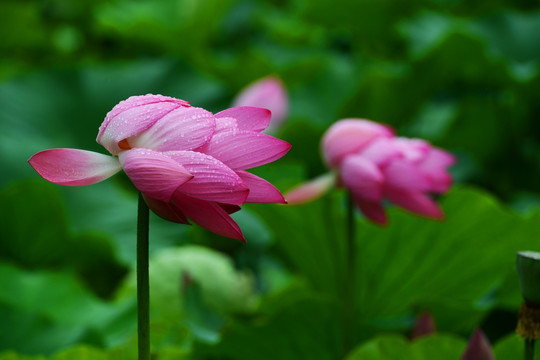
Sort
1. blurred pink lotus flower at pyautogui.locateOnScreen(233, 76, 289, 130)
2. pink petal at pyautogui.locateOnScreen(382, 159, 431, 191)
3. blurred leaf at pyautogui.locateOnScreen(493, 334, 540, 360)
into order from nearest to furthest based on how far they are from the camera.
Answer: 1. blurred leaf at pyautogui.locateOnScreen(493, 334, 540, 360)
2. pink petal at pyautogui.locateOnScreen(382, 159, 431, 191)
3. blurred pink lotus flower at pyautogui.locateOnScreen(233, 76, 289, 130)

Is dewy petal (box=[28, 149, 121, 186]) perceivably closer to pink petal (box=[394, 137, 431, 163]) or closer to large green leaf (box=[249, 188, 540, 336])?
pink petal (box=[394, 137, 431, 163])

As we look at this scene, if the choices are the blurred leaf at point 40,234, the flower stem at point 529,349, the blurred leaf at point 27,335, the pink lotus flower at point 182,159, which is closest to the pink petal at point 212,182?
the pink lotus flower at point 182,159

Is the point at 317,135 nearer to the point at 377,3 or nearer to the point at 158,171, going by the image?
the point at 377,3

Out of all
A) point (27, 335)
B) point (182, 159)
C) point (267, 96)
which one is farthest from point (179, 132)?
point (267, 96)

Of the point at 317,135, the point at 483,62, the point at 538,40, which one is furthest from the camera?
the point at 538,40

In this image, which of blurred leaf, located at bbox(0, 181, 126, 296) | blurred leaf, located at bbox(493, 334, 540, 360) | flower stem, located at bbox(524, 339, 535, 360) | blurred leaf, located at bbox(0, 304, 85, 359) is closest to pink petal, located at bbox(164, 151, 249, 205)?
flower stem, located at bbox(524, 339, 535, 360)

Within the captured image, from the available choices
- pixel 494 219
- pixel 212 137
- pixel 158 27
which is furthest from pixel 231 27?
pixel 212 137

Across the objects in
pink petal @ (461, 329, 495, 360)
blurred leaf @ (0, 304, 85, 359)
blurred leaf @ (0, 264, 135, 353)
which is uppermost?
pink petal @ (461, 329, 495, 360)
